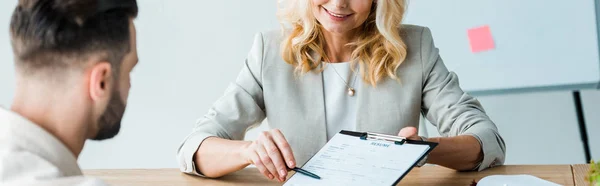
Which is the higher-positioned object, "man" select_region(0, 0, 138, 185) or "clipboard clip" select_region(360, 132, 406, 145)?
"man" select_region(0, 0, 138, 185)

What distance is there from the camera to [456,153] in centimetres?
169

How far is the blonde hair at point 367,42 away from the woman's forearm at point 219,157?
1.10 ft

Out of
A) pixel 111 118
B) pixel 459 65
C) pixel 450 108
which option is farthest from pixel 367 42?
pixel 459 65

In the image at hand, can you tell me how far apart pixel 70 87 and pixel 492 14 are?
2.40 m

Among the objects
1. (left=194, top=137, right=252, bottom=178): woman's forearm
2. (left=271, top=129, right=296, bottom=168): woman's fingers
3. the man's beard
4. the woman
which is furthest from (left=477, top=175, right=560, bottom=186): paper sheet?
the man's beard

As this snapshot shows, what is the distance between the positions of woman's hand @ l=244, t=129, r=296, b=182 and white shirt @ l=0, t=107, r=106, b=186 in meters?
0.57

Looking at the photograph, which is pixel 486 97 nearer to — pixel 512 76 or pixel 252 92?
pixel 512 76

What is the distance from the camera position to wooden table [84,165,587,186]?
166 centimetres

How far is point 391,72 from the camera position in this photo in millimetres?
1970

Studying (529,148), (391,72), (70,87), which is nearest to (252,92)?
(391,72)

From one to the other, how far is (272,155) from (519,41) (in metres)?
1.88

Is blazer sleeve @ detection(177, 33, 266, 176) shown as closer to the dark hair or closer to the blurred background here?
the dark hair

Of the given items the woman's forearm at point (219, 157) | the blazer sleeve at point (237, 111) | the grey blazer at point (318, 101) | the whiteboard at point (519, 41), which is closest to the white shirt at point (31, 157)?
the woman's forearm at point (219, 157)

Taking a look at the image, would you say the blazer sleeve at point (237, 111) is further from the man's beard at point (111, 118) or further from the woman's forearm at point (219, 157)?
the man's beard at point (111, 118)
